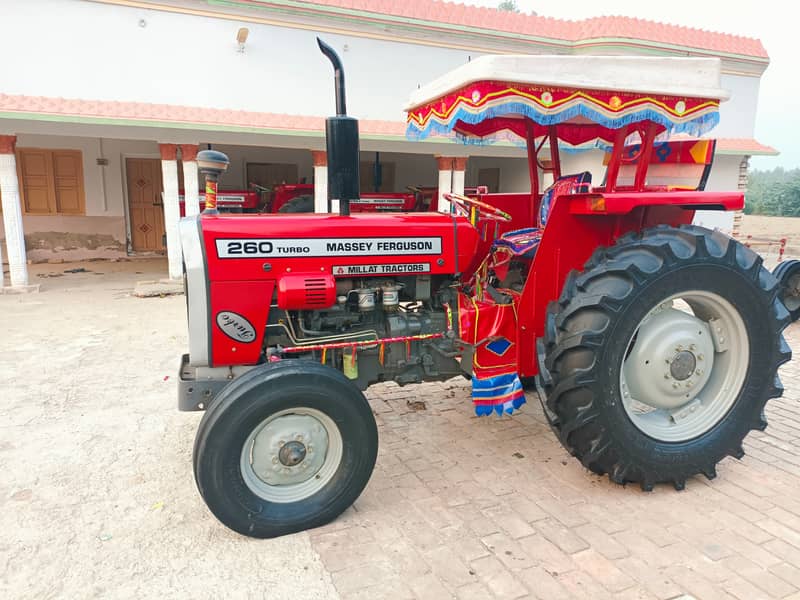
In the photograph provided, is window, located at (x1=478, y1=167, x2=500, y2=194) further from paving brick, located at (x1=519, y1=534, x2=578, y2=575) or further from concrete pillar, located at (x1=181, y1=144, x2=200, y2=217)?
paving brick, located at (x1=519, y1=534, x2=578, y2=575)

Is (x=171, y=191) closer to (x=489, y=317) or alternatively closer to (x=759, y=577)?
(x=489, y=317)

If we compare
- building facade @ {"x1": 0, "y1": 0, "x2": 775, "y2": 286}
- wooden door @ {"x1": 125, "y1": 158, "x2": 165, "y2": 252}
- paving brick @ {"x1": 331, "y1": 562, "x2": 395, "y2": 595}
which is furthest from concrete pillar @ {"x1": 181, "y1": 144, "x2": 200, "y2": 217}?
paving brick @ {"x1": 331, "y1": 562, "x2": 395, "y2": 595}

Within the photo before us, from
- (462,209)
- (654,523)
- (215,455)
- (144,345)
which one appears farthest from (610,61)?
(144,345)

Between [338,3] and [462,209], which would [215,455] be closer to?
[462,209]

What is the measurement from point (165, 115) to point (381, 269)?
289 inches

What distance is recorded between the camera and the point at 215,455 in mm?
2387

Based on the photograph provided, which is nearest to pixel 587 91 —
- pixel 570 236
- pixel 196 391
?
pixel 570 236

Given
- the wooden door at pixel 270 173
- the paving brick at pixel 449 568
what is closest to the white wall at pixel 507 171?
the wooden door at pixel 270 173

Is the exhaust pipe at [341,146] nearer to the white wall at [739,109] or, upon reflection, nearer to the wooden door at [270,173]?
the wooden door at [270,173]

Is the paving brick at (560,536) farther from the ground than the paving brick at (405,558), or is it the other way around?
the paving brick at (560,536)

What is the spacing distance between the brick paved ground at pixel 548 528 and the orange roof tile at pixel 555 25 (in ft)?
28.9

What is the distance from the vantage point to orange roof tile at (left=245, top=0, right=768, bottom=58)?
1011 centimetres

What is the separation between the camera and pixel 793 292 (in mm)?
5195

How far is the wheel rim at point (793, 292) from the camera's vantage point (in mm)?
5172
